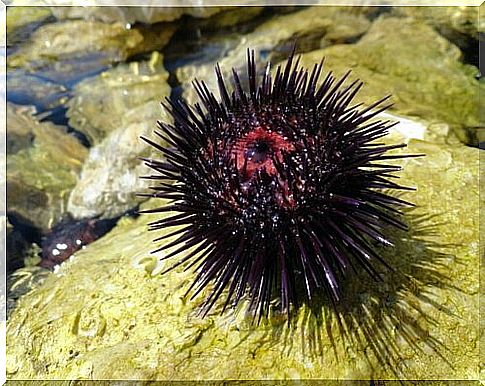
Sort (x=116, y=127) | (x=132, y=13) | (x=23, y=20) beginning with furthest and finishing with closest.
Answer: (x=23, y=20)
(x=132, y=13)
(x=116, y=127)

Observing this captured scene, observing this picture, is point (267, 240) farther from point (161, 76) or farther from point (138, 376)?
point (161, 76)

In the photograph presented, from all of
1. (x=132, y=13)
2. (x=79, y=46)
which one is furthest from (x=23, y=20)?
(x=132, y=13)

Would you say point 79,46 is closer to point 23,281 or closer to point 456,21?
point 23,281

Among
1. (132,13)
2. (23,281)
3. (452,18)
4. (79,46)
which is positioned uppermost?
(132,13)

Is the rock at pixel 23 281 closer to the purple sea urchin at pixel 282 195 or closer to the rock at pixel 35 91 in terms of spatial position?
the purple sea urchin at pixel 282 195

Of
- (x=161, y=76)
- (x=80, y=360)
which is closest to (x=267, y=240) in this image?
(x=80, y=360)

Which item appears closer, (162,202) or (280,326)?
(280,326)

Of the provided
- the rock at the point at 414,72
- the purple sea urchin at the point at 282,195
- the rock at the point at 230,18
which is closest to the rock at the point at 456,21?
the rock at the point at 414,72
